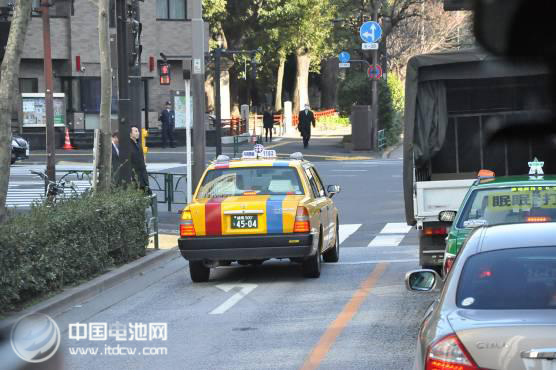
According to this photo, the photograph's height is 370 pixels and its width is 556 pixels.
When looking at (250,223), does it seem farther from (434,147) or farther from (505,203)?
(505,203)

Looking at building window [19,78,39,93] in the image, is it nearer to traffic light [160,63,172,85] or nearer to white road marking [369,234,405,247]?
traffic light [160,63,172,85]

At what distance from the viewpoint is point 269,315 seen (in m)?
11.8

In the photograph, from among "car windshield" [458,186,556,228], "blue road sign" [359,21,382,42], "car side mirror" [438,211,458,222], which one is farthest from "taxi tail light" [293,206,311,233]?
"blue road sign" [359,21,382,42]

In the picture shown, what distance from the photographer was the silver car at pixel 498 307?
147 inches

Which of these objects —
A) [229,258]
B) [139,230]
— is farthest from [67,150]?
[229,258]

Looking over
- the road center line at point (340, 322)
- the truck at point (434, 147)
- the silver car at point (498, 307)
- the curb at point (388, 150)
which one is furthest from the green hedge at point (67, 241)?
the curb at point (388, 150)

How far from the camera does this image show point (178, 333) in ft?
35.0

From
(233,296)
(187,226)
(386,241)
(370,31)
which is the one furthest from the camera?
(370,31)

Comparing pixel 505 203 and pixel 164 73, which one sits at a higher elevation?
pixel 164 73

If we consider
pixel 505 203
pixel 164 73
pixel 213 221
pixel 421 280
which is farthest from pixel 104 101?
pixel 164 73

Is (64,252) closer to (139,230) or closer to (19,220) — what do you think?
(19,220)

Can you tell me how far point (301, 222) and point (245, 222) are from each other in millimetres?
755

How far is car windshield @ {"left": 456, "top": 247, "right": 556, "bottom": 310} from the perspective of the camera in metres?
4.37

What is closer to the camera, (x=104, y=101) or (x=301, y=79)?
(x=104, y=101)
